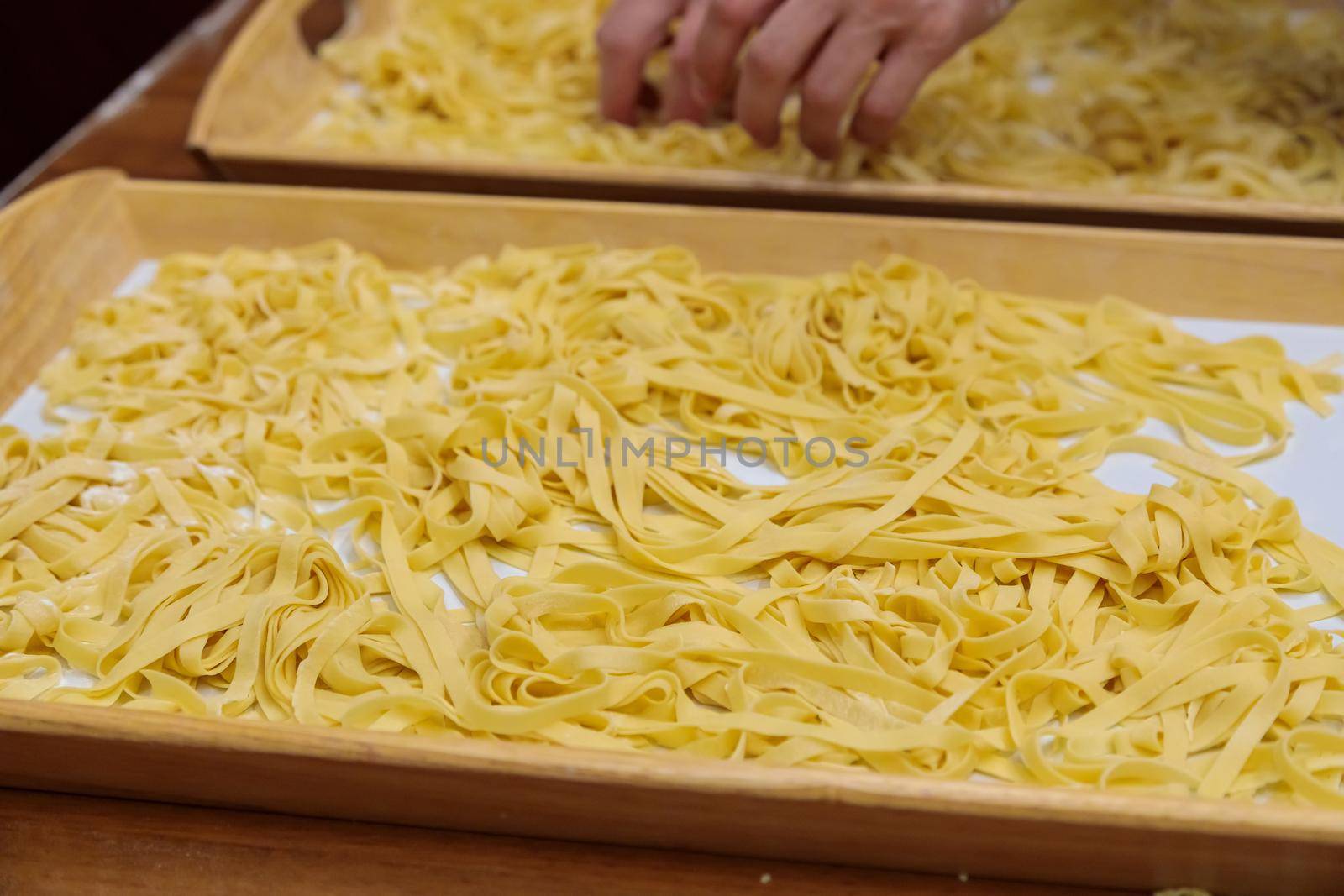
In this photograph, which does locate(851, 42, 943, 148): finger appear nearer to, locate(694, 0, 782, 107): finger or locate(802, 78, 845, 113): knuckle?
locate(802, 78, 845, 113): knuckle

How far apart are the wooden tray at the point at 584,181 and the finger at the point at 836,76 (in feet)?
0.25

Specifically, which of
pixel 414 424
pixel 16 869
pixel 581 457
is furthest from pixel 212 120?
pixel 16 869

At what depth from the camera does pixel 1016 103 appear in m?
1.66

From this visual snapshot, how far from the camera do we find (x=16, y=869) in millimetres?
891

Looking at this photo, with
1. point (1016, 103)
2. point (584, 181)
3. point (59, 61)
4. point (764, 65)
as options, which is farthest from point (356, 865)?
point (59, 61)

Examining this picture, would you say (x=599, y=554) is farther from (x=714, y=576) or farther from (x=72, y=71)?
(x=72, y=71)

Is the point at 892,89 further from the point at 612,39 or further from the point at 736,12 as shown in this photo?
the point at 612,39

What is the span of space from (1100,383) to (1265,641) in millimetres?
400

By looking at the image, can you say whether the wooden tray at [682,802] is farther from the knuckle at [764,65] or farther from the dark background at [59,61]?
the dark background at [59,61]

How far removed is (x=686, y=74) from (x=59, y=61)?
1321 millimetres

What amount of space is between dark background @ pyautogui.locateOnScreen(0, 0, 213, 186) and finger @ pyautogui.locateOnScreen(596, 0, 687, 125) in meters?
1.17

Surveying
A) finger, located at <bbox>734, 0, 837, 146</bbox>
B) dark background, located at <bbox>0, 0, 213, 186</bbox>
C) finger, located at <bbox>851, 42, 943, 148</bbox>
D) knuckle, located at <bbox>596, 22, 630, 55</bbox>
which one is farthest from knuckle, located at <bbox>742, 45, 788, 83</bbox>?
dark background, located at <bbox>0, 0, 213, 186</bbox>

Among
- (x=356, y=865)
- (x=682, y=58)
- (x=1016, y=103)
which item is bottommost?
(x=356, y=865)

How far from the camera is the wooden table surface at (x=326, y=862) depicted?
869 millimetres
